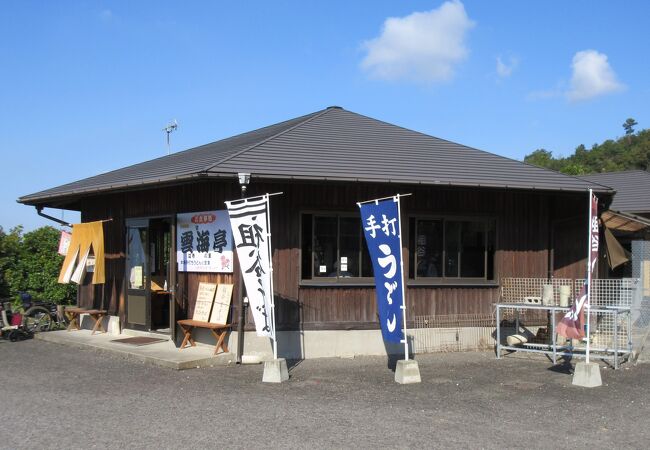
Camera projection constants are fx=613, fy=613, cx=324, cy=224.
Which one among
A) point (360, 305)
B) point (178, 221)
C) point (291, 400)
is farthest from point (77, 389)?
point (360, 305)

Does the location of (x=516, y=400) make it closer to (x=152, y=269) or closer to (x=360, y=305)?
(x=360, y=305)

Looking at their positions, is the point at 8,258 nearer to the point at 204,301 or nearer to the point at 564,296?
the point at 204,301

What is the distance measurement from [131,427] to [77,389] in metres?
2.11

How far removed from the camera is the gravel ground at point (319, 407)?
18.9 feet

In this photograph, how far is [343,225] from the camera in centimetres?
1039

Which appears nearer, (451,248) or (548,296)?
(548,296)

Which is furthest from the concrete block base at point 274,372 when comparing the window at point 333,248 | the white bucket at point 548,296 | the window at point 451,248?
the white bucket at point 548,296

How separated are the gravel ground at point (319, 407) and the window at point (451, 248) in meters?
1.85

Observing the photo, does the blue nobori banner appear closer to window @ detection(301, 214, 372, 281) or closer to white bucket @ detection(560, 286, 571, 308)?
window @ detection(301, 214, 372, 281)

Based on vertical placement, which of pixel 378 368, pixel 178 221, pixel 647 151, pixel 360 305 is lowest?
pixel 378 368

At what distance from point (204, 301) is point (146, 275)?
6.28ft

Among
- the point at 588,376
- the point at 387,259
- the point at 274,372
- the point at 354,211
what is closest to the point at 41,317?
the point at 274,372

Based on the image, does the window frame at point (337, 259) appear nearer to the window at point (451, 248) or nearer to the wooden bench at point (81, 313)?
the window at point (451, 248)

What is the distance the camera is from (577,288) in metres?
11.8
